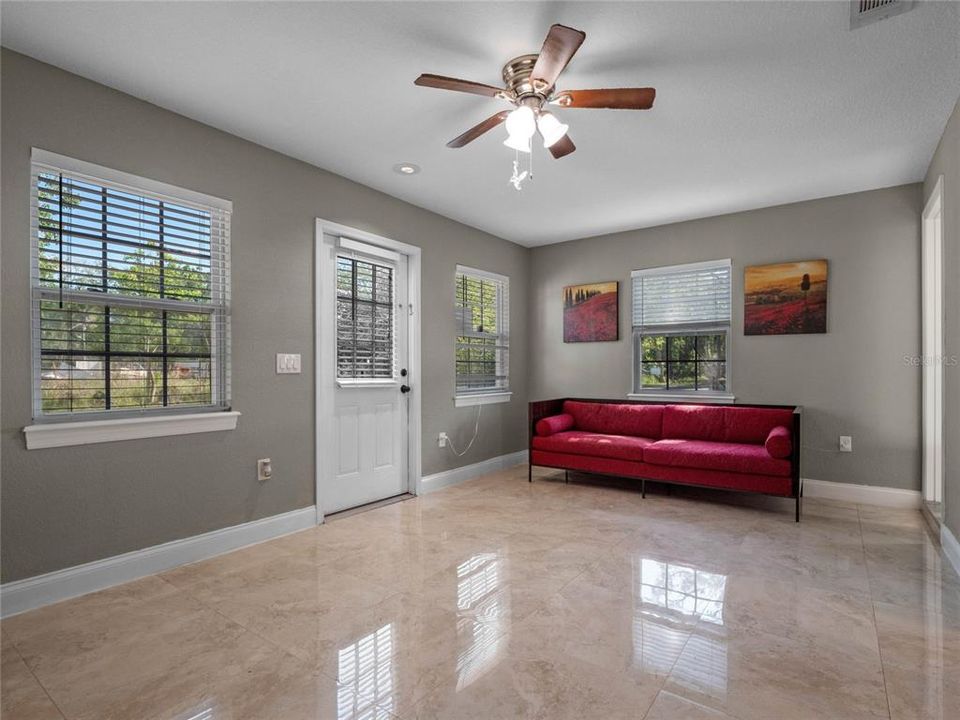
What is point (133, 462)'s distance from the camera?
2.65m

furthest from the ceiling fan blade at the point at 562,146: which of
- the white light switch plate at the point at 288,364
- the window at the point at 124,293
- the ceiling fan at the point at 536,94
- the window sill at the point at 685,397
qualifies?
the window sill at the point at 685,397

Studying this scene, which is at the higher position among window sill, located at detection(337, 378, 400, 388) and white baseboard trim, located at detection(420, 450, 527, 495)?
window sill, located at detection(337, 378, 400, 388)

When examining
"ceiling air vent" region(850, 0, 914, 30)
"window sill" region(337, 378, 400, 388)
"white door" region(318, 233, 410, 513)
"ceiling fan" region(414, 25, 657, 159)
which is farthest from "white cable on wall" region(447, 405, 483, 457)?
"ceiling air vent" region(850, 0, 914, 30)

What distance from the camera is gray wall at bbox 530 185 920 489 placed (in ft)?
12.9

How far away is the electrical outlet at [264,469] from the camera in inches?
126

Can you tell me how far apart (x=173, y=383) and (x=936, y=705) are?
139 inches

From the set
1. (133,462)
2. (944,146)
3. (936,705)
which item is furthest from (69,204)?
(944,146)

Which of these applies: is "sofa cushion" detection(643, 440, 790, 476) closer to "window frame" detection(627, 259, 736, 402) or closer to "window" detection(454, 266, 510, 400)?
"window frame" detection(627, 259, 736, 402)

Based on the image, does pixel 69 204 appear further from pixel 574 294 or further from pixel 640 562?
pixel 574 294

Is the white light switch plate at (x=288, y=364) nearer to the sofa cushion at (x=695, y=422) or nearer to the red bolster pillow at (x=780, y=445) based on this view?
the sofa cushion at (x=695, y=422)

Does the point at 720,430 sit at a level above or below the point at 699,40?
below

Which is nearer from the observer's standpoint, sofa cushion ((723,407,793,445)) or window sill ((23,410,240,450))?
window sill ((23,410,240,450))

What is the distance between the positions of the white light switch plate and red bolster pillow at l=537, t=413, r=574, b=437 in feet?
7.71

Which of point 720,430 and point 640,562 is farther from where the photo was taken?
point 720,430
